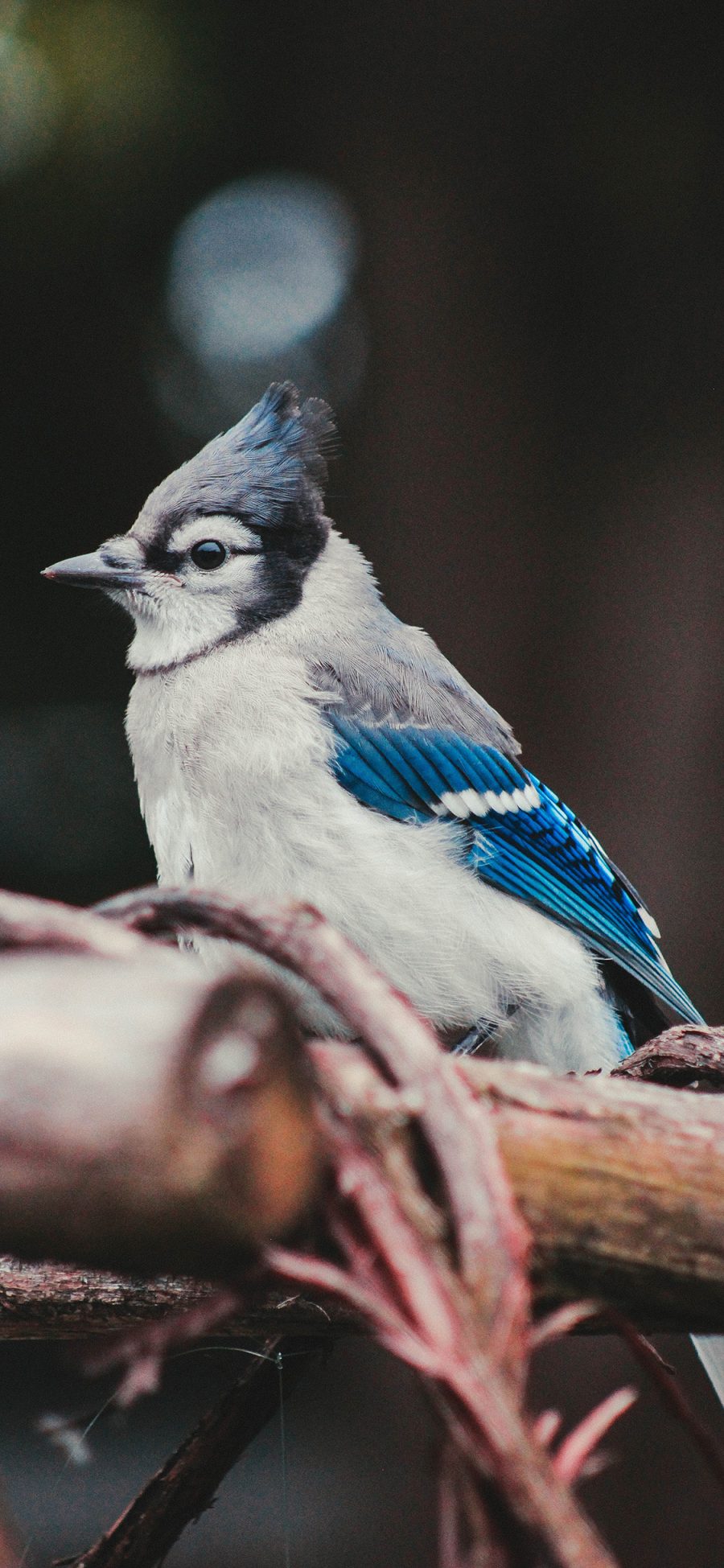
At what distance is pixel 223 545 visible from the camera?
1194mm

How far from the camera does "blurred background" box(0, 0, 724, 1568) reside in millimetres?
1553

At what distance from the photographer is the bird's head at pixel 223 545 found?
1.19 metres

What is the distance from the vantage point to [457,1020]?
1062 millimetres

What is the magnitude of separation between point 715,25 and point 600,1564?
173cm

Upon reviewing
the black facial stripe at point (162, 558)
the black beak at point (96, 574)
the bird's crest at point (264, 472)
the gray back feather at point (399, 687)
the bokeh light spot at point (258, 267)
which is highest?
the bokeh light spot at point (258, 267)

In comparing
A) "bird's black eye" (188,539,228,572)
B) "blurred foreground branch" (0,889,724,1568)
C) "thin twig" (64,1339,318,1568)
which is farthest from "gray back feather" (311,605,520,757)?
"blurred foreground branch" (0,889,724,1568)

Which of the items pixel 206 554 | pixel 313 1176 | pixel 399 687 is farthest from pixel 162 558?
pixel 313 1176

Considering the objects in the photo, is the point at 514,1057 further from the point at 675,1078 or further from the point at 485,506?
the point at 485,506

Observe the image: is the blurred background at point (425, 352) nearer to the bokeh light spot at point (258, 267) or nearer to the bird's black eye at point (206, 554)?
the bokeh light spot at point (258, 267)

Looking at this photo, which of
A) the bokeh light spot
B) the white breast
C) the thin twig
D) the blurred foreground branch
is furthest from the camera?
the bokeh light spot

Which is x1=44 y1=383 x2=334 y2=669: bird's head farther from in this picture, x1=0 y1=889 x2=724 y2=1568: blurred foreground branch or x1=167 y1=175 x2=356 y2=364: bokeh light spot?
x1=0 y1=889 x2=724 y2=1568: blurred foreground branch

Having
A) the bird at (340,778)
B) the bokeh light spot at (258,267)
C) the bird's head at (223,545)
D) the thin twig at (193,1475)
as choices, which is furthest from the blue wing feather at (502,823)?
the bokeh light spot at (258,267)

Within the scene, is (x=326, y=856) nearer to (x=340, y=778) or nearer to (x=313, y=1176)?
(x=340, y=778)

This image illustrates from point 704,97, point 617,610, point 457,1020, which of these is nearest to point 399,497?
point 617,610
